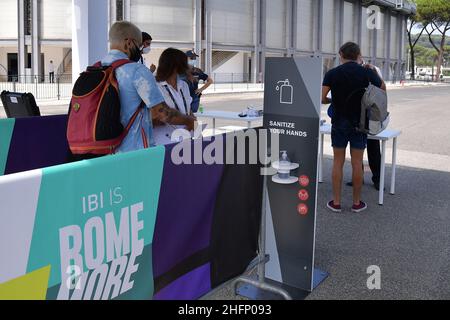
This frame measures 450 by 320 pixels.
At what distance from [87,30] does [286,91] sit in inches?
145

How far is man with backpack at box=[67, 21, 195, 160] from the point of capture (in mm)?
3330

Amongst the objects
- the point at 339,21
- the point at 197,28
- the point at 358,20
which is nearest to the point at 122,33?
the point at 197,28

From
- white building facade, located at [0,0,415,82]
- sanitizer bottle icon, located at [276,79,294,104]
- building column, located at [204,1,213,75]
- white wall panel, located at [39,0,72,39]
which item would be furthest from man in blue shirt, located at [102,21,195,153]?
building column, located at [204,1,213,75]

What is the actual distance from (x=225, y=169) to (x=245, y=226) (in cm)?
54

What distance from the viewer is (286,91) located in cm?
365

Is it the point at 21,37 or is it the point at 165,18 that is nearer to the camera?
the point at 21,37

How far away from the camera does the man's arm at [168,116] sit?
3527 mm

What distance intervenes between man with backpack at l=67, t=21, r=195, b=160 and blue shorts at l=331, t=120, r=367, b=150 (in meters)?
2.79

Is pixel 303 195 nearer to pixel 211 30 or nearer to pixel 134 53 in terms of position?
pixel 134 53

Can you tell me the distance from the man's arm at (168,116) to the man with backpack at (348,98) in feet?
7.30

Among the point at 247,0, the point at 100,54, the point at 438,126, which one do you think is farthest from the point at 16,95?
the point at 247,0

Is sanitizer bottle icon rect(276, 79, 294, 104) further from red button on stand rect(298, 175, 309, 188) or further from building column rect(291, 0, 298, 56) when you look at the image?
building column rect(291, 0, 298, 56)
